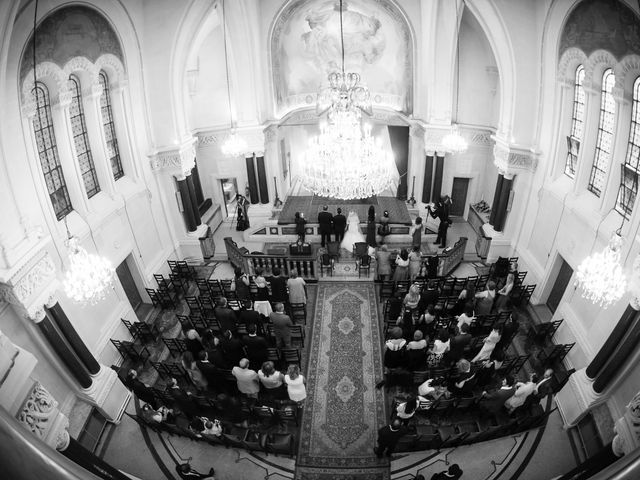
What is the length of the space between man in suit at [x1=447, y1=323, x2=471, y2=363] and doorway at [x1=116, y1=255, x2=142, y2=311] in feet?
27.8

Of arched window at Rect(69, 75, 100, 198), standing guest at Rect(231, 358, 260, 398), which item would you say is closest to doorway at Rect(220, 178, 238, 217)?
arched window at Rect(69, 75, 100, 198)

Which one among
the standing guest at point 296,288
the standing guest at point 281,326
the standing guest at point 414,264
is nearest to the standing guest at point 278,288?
the standing guest at point 296,288

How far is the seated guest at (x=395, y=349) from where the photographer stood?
25.1 feet

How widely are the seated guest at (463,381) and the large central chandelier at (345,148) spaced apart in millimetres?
3845

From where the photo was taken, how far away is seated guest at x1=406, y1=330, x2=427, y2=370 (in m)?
7.66

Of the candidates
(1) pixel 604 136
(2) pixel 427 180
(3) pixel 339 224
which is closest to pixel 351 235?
(3) pixel 339 224

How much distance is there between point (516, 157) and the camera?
11.3 m

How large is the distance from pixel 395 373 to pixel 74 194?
26.9 feet

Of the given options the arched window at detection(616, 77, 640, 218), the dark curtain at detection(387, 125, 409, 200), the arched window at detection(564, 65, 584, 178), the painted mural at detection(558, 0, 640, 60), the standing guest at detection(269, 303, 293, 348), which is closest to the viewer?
the painted mural at detection(558, 0, 640, 60)

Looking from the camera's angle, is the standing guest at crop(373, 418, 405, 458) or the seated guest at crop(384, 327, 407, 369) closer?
the standing guest at crop(373, 418, 405, 458)

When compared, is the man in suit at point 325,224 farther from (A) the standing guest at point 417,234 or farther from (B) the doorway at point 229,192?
(B) the doorway at point 229,192

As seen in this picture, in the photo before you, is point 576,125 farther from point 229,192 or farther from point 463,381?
point 229,192

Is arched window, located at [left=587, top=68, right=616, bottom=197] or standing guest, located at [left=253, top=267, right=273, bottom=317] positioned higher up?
arched window, located at [left=587, top=68, right=616, bottom=197]

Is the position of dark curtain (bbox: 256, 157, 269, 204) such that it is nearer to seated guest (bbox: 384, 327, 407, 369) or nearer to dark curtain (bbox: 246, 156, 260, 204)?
dark curtain (bbox: 246, 156, 260, 204)
